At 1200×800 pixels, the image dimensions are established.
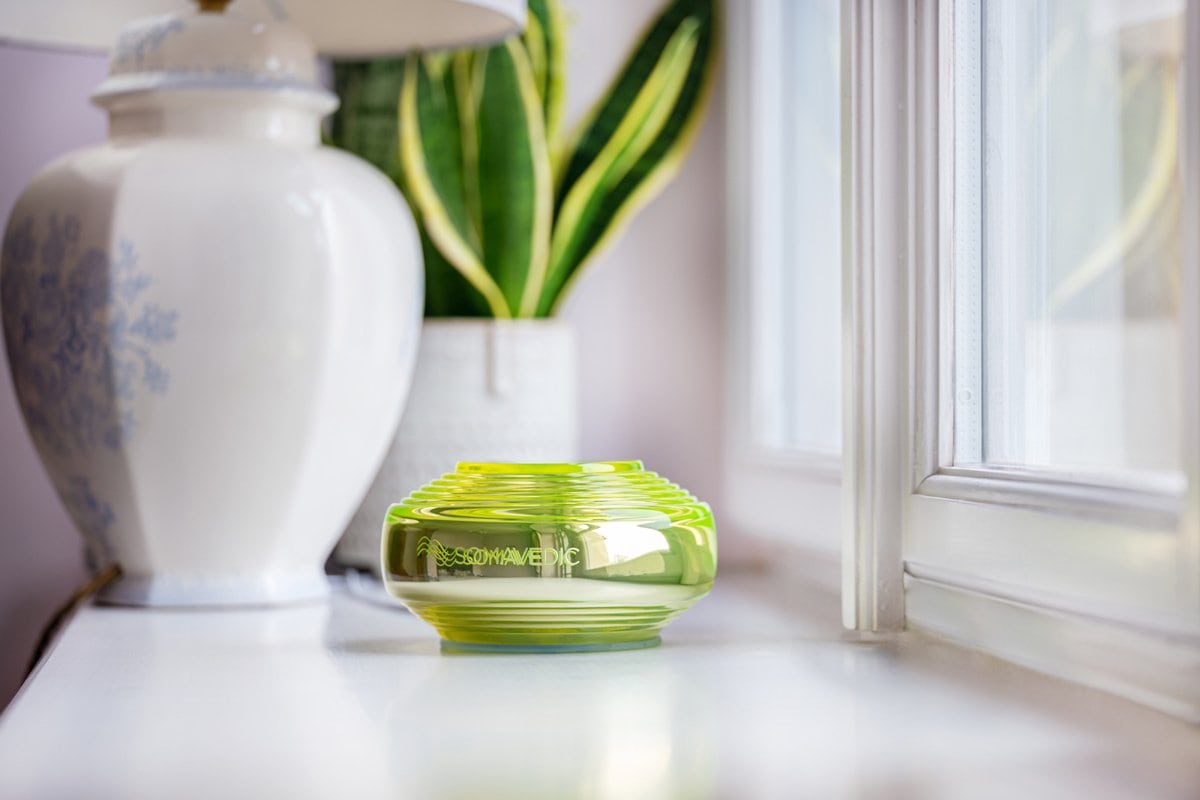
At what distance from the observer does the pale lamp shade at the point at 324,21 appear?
0.92 meters

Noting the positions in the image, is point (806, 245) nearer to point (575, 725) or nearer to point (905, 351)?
point (905, 351)

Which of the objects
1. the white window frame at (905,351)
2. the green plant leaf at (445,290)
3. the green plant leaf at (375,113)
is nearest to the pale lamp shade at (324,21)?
the green plant leaf at (375,113)

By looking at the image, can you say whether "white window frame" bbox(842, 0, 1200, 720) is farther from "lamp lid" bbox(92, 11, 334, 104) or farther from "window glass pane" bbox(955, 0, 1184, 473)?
"lamp lid" bbox(92, 11, 334, 104)

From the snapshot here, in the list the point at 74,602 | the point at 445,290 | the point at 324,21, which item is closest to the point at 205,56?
the point at 324,21

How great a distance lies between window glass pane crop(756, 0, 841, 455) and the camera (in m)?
0.95

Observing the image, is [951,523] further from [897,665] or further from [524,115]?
[524,115]

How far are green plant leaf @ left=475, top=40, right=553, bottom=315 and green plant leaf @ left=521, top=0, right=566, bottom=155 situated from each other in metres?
0.03

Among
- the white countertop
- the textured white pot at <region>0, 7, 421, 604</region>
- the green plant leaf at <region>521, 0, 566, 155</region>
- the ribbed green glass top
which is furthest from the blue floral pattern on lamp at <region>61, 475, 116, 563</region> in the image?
the green plant leaf at <region>521, 0, 566, 155</region>

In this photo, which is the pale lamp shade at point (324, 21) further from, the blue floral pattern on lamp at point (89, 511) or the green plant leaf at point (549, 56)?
the blue floral pattern on lamp at point (89, 511)

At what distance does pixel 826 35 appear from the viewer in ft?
3.17

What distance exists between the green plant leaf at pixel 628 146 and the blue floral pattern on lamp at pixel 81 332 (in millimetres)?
310

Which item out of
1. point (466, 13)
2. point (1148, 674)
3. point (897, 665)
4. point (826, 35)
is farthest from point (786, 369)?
point (1148, 674)

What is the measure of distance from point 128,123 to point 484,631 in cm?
42

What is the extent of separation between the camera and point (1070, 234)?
60 cm
